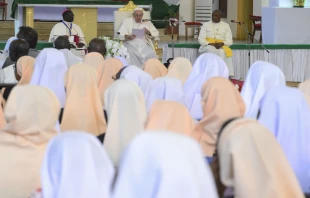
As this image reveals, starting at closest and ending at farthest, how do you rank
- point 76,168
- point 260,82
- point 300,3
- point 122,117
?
point 76,168 < point 122,117 < point 260,82 < point 300,3

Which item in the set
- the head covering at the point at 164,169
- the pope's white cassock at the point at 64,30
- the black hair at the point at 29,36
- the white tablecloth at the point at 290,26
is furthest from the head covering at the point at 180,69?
the white tablecloth at the point at 290,26

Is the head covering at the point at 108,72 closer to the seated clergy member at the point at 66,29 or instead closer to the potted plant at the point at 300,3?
the seated clergy member at the point at 66,29

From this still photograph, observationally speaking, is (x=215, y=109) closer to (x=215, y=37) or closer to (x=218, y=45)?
(x=218, y=45)

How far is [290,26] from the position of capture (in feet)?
47.7

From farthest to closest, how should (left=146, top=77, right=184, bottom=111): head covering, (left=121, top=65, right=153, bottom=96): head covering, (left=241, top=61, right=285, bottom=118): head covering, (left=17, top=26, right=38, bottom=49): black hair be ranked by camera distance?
(left=17, top=26, right=38, bottom=49): black hair → (left=121, top=65, right=153, bottom=96): head covering → (left=241, top=61, right=285, bottom=118): head covering → (left=146, top=77, right=184, bottom=111): head covering

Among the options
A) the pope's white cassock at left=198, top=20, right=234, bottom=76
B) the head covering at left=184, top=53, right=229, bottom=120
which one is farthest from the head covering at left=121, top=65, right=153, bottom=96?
the pope's white cassock at left=198, top=20, right=234, bottom=76

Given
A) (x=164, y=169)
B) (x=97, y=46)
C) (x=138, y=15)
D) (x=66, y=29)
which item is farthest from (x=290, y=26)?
(x=164, y=169)

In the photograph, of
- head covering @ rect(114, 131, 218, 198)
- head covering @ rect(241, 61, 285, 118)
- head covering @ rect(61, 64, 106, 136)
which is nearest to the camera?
head covering @ rect(114, 131, 218, 198)

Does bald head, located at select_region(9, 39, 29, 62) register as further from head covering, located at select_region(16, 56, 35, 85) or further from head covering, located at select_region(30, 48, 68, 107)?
head covering, located at select_region(30, 48, 68, 107)

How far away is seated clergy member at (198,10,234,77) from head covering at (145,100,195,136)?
335 inches

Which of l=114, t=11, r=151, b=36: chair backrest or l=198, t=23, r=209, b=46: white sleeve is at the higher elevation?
l=114, t=11, r=151, b=36: chair backrest

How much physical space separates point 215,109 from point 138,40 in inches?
309

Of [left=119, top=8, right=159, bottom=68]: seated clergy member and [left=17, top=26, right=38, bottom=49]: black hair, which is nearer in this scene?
[left=17, top=26, right=38, bottom=49]: black hair

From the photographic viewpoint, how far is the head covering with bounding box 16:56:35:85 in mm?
7754
